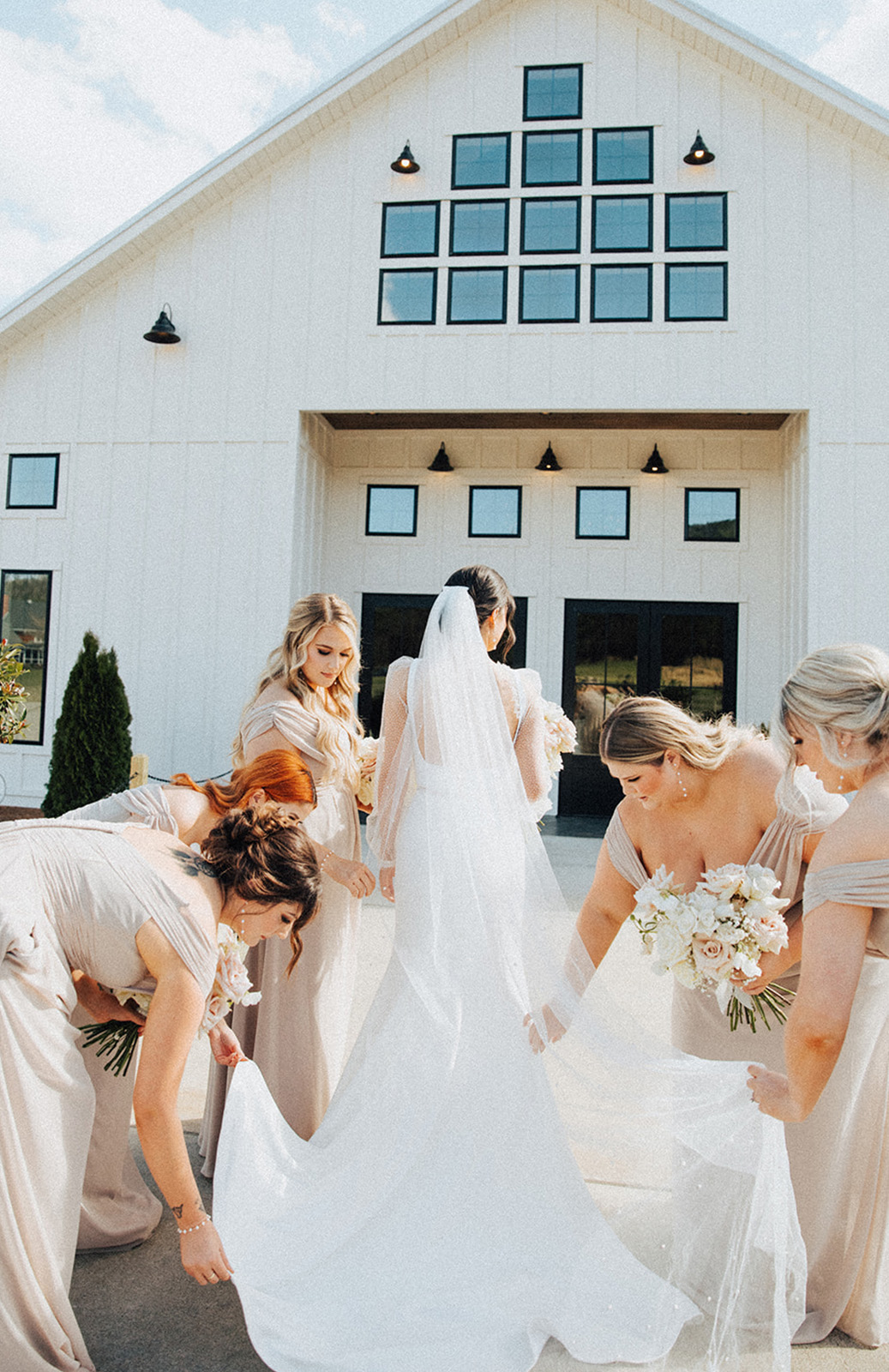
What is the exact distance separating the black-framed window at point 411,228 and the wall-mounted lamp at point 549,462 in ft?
9.01

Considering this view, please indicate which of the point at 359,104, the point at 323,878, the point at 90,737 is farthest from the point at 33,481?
the point at 323,878

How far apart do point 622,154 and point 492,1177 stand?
11690 mm

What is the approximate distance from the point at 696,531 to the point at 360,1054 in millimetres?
10232

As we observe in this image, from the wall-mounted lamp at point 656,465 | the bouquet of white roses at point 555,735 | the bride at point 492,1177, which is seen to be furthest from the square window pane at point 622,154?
the bride at point 492,1177

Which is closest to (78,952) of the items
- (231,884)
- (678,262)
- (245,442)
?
(231,884)

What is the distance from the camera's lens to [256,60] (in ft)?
35.5

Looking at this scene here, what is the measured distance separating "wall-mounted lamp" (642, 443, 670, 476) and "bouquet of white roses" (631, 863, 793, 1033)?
9999 mm

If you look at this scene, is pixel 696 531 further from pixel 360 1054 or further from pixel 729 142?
pixel 360 1054

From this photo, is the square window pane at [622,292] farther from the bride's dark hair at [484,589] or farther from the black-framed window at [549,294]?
the bride's dark hair at [484,589]

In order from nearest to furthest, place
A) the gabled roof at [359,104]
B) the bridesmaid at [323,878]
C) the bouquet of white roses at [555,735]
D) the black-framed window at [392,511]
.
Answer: the bridesmaid at [323,878] < the bouquet of white roses at [555,735] < the gabled roof at [359,104] < the black-framed window at [392,511]

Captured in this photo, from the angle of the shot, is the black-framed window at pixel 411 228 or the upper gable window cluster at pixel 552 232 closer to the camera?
the upper gable window cluster at pixel 552 232

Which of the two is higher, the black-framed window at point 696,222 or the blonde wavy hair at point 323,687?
the black-framed window at point 696,222

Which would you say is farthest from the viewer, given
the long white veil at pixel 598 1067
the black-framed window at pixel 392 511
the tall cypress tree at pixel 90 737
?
the black-framed window at pixel 392 511

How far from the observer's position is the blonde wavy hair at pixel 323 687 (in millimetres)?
3760
